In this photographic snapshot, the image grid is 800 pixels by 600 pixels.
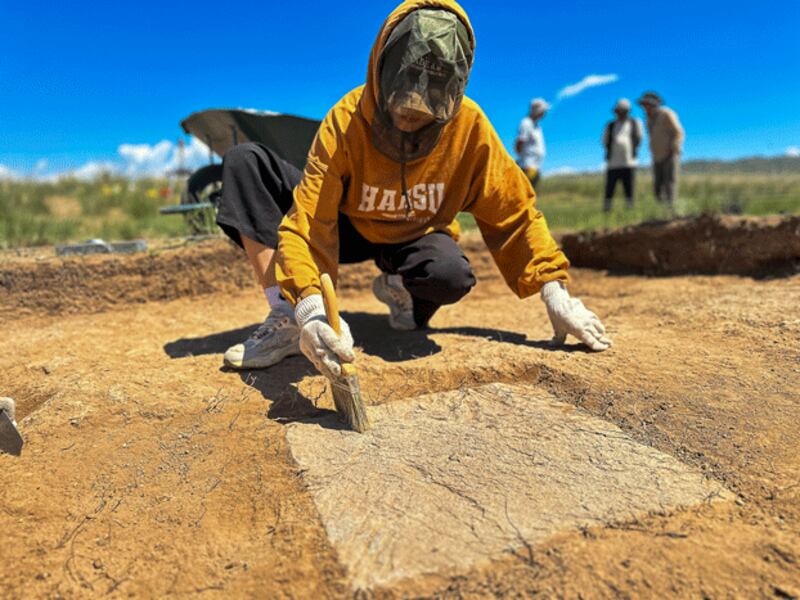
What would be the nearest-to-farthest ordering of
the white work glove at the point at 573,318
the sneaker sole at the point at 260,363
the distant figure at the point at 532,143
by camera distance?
the white work glove at the point at 573,318 < the sneaker sole at the point at 260,363 < the distant figure at the point at 532,143

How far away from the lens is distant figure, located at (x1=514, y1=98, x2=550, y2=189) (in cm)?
634

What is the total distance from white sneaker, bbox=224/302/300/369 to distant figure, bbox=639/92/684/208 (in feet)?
17.0

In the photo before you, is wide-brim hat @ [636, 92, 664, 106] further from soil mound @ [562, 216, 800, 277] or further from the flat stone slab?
the flat stone slab

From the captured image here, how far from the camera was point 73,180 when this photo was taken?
11.5 meters

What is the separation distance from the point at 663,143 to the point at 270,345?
5666 millimetres

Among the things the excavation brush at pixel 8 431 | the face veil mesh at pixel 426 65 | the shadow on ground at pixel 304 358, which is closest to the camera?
the excavation brush at pixel 8 431

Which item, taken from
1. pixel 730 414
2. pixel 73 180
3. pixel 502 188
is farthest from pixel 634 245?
pixel 73 180

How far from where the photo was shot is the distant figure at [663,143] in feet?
20.8

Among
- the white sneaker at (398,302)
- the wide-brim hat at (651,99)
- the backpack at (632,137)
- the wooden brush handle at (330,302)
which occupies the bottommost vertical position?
the white sneaker at (398,302)

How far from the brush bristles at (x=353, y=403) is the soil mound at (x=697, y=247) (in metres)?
3.03

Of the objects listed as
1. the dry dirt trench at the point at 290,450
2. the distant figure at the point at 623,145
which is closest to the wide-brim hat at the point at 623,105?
the distant figure at the point at 623,145

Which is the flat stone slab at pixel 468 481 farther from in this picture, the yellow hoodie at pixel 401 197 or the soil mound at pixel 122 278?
the soil mound at pixel 122 278

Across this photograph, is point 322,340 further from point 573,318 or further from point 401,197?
point 573,318

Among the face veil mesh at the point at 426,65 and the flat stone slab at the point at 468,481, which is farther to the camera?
the face veil mesh at the point at 426,65
